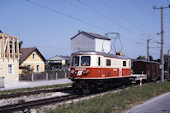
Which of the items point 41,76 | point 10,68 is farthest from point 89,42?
point 10,68

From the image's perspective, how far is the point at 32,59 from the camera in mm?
44312

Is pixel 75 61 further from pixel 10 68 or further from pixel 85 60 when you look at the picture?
pixel 10 68

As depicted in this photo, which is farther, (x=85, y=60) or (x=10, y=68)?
(x=10, y=68)

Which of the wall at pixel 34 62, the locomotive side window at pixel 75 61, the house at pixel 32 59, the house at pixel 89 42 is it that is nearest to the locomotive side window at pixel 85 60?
the locomotive side window at pixel 75 61

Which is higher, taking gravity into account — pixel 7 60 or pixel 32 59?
pixel 32 59

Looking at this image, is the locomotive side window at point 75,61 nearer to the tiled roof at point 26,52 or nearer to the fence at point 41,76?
the fence at point 41,76

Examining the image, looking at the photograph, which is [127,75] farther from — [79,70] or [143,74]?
[79,70]

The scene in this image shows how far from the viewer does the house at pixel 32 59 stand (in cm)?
4217

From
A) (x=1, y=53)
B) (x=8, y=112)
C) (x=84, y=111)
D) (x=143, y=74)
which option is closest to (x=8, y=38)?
(x=1, y=53)

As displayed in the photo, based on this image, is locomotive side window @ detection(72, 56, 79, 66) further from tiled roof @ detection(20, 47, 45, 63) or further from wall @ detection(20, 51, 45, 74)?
wall @ detection(20, 51, 45, 74)

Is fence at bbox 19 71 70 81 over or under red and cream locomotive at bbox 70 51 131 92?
under

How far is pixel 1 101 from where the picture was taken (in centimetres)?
1373

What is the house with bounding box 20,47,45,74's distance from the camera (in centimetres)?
4217

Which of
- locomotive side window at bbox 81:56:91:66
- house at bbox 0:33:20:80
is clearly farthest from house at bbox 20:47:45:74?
locomotive side window at bbox 81:56:91:66
